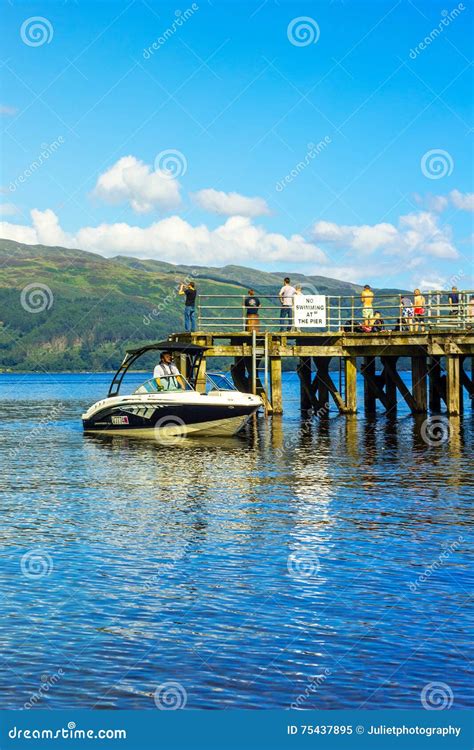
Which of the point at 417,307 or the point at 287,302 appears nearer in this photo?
the point at 417,307

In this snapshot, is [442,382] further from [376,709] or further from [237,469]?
[376,709]

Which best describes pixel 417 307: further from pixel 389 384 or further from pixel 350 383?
pixel 389 384

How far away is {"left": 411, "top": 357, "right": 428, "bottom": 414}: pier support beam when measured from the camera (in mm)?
49812

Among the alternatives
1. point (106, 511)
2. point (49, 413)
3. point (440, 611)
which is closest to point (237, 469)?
point (106, 511)

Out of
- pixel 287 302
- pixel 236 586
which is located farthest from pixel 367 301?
pixel 236 586

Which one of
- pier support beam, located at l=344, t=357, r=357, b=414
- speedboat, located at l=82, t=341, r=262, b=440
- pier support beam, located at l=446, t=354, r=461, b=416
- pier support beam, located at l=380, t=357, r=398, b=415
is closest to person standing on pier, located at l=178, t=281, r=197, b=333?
speedboat, located at l=82, t=341, r=262, b=440

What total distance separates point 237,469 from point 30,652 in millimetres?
17839

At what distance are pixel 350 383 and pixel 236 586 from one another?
35402 mm

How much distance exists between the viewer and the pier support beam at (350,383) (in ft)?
163

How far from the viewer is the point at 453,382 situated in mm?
45812

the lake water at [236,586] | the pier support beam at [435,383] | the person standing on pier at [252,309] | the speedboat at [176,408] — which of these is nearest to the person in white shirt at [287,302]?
the person standing on pier at [252,309]

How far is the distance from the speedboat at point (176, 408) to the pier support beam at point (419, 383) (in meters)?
13.7

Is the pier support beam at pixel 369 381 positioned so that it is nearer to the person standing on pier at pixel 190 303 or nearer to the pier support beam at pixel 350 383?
the pier support beam at pixel 350 383

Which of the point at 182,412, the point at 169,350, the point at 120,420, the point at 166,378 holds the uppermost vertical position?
the point at 169,350
